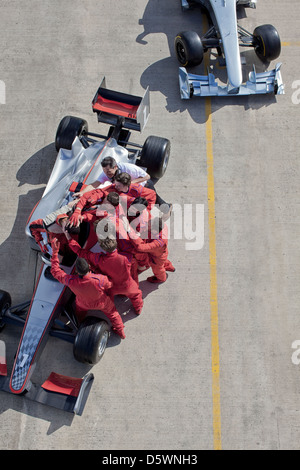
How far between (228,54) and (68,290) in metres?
4.71

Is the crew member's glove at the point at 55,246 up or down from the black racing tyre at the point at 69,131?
down

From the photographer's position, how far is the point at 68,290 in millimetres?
6020

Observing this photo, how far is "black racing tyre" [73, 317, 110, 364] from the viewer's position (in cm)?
561

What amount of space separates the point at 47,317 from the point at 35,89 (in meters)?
4.42

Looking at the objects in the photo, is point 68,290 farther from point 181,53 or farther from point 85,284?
point 181,53

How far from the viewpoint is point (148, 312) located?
645cm

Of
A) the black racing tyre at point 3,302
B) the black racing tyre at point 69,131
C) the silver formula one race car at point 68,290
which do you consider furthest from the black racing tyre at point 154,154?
the black racing tyre at point 3,302

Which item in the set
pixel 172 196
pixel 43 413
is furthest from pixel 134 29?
pixel 43 413

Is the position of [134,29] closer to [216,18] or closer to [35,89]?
[216,18]

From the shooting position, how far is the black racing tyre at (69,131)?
7.02 m

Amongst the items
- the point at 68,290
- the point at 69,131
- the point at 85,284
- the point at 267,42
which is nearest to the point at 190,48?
the point at 267,42

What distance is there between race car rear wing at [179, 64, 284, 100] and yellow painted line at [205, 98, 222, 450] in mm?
241

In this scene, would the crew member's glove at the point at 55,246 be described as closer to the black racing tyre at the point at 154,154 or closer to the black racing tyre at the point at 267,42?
the black racing tyre at the point at 154,154

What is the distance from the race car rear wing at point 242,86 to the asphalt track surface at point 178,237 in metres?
0.20
